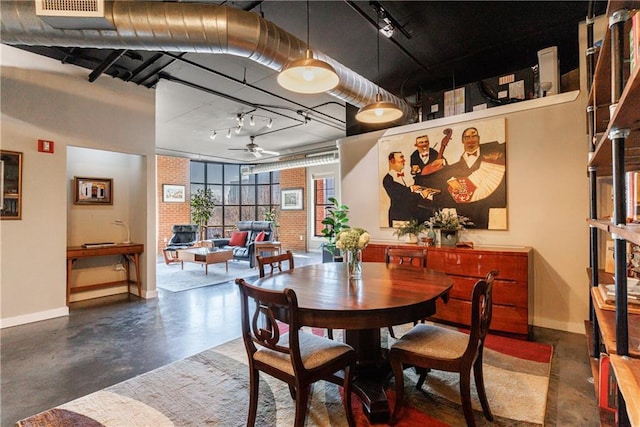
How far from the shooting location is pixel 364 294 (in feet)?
5.99

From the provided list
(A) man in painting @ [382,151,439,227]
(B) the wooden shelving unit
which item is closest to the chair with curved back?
(A) man in painting @ [382,151,439,227]

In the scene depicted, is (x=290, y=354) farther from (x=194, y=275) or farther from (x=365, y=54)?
(x=194, y=275)

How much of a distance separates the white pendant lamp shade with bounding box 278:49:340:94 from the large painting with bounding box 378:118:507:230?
7.16ft

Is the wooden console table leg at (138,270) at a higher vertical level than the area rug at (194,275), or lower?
higher

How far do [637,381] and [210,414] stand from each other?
2.09m

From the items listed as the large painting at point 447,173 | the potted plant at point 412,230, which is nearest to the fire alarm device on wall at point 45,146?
the large painting at point 447,173

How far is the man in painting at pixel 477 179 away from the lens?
3.60 meters

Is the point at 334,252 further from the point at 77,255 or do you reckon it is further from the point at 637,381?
the point at 637,381

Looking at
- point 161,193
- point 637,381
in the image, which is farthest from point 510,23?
point 161,193

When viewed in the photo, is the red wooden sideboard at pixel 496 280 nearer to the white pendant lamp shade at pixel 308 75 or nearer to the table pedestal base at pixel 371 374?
the table pedestal base at pixel 371 374

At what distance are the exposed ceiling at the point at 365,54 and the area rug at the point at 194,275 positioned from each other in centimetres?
325

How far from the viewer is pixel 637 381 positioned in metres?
0.92

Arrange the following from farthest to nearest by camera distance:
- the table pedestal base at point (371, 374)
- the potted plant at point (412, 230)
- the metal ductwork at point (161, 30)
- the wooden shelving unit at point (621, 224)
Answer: the potted plant at point (412, 230) → the metal ductwork at point (161, 30) → the table pedestal base at point (371, 374) → the wooden shelving unit at point (621, 224)

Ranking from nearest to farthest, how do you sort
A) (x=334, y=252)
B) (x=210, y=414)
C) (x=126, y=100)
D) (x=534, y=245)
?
(x=210, y=414)
(x=534, y=245)
(x=126, y=100)
(x=334, y=252)
